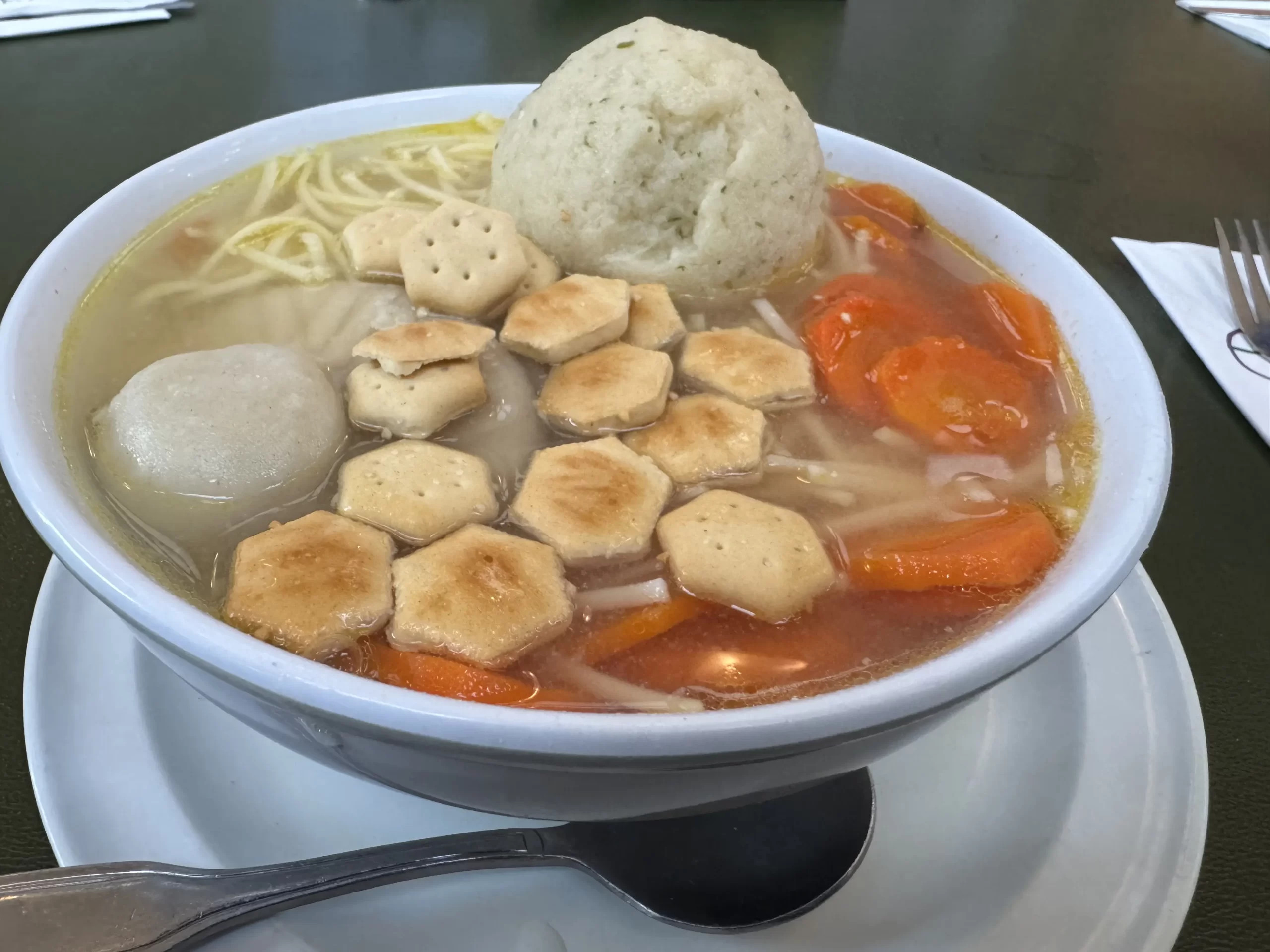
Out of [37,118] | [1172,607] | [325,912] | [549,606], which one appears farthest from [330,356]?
[37,118]

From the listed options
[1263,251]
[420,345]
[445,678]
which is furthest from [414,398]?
A: [1263,251]

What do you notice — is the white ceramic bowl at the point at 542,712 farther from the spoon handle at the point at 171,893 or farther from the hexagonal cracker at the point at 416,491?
the hexagonal cracker at the point at 416,491

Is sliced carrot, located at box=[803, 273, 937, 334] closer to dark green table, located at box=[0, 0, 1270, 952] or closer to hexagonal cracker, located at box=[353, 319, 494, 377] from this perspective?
hexagonal cracker, located at box=[353, 319, 494, 377]

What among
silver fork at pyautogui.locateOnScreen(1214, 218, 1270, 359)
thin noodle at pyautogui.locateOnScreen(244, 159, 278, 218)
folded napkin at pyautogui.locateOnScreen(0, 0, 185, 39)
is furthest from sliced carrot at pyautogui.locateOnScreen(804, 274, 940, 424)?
folded napkin at pyautogui.locateOnScreen(0, 0, 185, 39)

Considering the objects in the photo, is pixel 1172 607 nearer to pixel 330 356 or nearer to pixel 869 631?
pixel 869 631

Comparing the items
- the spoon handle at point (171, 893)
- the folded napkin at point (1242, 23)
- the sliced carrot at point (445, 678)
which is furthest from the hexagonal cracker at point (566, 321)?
the folded napkin at point (1242, 23)

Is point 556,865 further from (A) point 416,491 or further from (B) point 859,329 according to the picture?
(B) point 859,329
